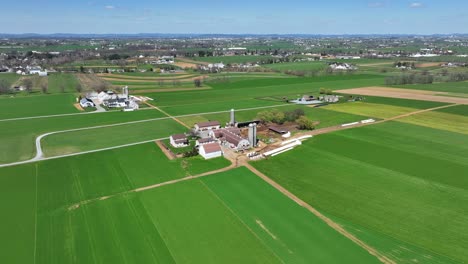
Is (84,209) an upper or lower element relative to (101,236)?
upper

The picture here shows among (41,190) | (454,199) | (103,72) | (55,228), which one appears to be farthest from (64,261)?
(103,72)

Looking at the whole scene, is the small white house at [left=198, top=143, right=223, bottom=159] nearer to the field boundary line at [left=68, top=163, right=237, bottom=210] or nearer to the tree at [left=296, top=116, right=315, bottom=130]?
the field boundary line at [left=68, top=163, right=237, bottom=210]

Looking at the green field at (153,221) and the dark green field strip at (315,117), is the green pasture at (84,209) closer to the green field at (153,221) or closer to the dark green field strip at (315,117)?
the green field at (153,221)

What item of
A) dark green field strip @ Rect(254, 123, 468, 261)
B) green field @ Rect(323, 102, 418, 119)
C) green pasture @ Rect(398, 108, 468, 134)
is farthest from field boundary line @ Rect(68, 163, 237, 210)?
green pasture @ Rect(398, 108, 468, 134)

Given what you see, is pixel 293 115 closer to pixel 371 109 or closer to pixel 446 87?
pixel 371 109

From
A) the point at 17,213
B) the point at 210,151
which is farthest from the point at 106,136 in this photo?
the point at 17,213

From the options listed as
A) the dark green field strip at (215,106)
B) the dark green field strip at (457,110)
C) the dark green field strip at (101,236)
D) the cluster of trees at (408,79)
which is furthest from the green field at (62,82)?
the cluster of trees at (408,79)
